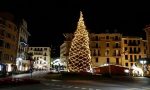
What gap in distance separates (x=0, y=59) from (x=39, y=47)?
97.5 meters

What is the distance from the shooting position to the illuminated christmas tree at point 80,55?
5188cm

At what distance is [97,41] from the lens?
9569 cm

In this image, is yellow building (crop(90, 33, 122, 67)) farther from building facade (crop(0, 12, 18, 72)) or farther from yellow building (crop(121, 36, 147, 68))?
building facade (crop(0, 12, 18, 72))

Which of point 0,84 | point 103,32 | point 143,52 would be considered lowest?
point 0,84

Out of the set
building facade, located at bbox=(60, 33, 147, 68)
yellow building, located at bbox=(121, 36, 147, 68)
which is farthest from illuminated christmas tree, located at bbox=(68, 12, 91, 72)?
yellow building, located at bbox=(121, 36, 147, 68)

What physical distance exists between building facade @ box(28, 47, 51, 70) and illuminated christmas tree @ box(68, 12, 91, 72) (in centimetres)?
10486

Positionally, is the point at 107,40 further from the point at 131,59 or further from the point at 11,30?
the point at 11,30

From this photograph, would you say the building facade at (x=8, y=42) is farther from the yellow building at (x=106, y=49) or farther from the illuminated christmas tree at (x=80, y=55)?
the yellow building at (x=106, y=49)

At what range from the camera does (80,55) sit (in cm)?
5272

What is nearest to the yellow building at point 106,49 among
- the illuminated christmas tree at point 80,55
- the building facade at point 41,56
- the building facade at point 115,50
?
the building facade at point 115,50

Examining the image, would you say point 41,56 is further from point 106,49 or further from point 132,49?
point 132,49

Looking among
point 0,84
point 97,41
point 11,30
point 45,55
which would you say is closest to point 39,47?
point 45,55

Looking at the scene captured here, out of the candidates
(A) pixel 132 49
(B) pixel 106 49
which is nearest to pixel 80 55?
(B) pixel 106 49

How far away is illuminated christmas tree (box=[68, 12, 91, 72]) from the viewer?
51.9 meters
